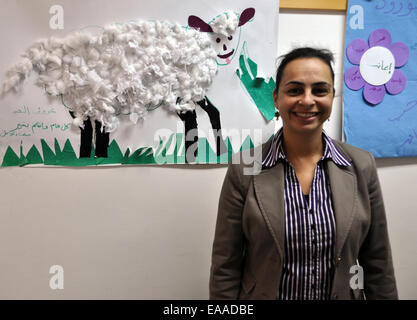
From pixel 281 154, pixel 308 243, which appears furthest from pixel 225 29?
pixel 308 243

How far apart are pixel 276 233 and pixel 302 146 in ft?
0.79

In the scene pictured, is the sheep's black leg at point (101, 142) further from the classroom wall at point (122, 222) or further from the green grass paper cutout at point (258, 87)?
the green grass paper cutout at point (258, 87)

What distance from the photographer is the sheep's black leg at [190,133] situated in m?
1.10

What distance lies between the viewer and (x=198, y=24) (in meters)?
1.06

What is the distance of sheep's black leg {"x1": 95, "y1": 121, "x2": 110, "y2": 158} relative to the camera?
1075mm

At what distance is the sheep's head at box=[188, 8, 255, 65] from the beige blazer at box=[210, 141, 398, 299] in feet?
1.32

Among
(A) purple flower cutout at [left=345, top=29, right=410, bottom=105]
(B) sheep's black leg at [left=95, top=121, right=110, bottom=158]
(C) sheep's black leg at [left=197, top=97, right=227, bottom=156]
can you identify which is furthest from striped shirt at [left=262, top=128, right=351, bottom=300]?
(B) sheep's black leg at [left=95, top=121, right=110, bottom=158]

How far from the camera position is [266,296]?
79 cm

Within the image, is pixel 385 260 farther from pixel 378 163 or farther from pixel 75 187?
pixel 75 187

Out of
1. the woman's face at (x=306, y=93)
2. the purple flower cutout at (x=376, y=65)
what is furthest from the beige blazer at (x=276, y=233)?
the purple flower cutout at (x=376, y=65)

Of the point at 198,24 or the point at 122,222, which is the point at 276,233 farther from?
the point at 198,24

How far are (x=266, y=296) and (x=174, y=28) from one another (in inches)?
34.7

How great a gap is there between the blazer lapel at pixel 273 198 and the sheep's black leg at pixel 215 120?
33 centimetres

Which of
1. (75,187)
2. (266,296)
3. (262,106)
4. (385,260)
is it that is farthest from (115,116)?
(385,260)
